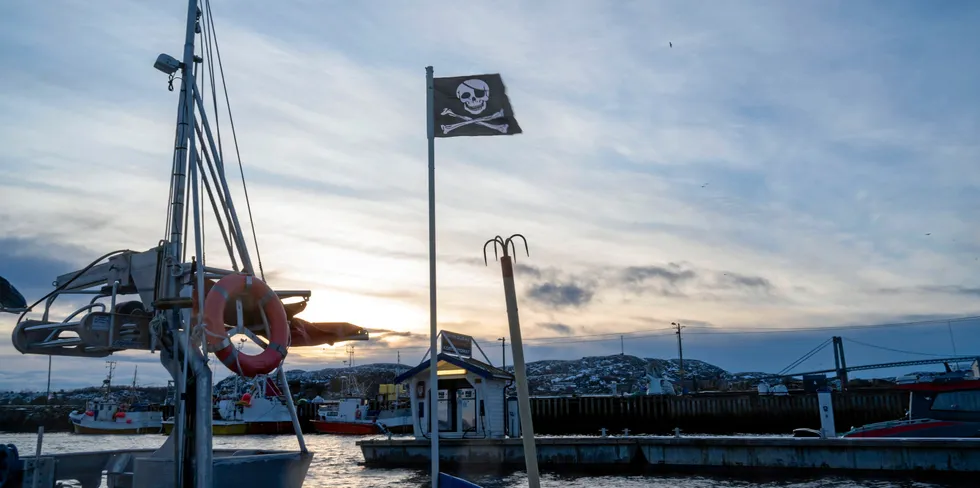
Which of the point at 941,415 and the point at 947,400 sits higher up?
the point at 947,400

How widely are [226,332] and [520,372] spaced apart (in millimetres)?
5956

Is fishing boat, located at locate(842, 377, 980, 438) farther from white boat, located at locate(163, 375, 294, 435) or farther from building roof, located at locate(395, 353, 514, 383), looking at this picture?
white boat, located at locate(163, 375, 294, 435)

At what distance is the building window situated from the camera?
25.7 meters

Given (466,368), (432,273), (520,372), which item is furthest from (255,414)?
(520,372)

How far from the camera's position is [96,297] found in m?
12.7

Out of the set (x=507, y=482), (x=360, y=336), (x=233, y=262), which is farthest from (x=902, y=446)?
(x=233, y=262)

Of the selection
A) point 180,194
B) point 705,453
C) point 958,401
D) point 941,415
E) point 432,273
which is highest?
point 180,194

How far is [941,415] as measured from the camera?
26.3 meters

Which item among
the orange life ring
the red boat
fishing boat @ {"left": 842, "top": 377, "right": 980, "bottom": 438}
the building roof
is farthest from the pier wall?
the orange life ring

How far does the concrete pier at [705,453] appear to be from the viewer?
A: 21391 mm

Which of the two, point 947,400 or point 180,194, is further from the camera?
point 947,400

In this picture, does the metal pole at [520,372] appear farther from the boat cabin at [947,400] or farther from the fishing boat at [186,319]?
the boat cabin at [947,400]

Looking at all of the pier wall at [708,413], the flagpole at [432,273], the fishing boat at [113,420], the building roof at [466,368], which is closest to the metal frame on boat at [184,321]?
the flagpole at [432,273]

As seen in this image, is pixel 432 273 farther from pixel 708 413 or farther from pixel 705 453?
pixel 708 413
